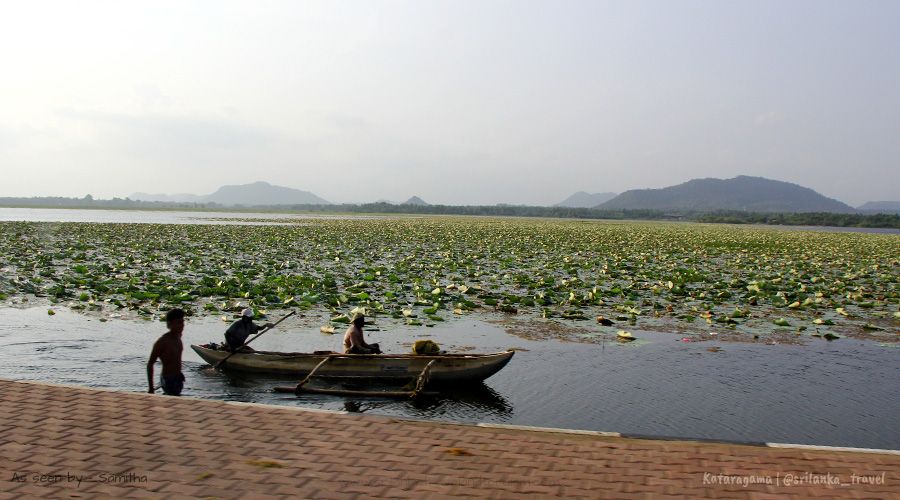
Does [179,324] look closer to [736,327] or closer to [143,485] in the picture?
[143,485]

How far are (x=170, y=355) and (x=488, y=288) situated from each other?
1394 centimetres

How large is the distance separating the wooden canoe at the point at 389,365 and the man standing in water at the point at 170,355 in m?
2.23

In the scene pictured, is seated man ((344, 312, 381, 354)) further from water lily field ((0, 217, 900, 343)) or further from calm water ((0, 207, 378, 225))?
calm water ((0, 207, 378, 225))

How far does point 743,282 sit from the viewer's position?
78.6 ft

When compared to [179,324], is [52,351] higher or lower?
lower

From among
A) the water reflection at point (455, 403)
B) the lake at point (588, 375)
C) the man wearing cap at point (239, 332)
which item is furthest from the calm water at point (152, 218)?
the water reflection at point (455, 403)

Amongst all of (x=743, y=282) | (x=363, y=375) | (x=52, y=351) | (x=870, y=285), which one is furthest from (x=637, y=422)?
(x=870, y=285)

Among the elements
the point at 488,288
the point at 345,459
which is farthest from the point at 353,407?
the point at 488,288

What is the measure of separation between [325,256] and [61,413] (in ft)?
82.7

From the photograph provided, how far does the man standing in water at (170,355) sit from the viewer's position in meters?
9.45

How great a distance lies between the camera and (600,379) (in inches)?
472

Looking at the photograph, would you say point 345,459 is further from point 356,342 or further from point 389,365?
point 356,342

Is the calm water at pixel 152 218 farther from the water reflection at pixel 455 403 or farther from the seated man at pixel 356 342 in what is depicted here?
the water reflection at pixel 455 403

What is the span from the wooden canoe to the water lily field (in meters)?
4.32
